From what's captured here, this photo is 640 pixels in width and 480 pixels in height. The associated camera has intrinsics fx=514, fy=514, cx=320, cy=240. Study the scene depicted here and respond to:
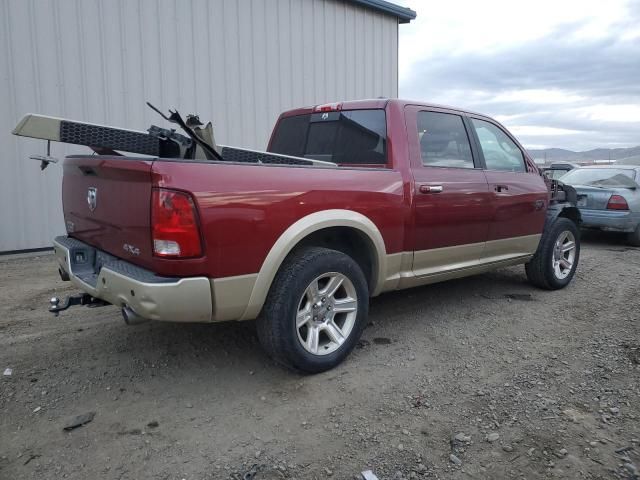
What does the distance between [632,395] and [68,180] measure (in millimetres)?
3986

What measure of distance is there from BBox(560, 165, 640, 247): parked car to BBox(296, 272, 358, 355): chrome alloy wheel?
6655 mm

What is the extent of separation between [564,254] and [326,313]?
3559 mm

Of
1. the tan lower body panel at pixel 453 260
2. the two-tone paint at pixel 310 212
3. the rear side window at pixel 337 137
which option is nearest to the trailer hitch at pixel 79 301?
the two-tone paint at pixel 310 212

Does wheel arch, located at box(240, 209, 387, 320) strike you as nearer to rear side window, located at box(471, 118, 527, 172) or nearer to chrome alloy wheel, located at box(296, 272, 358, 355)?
chrome alloy wheel, located at box(296, 272, 358, 355)

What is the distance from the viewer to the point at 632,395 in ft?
10.4

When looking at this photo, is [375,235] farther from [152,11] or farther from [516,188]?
[152,11]

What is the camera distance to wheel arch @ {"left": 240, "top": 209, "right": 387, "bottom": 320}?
3020 millimetres

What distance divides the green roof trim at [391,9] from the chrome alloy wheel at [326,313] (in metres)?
8.35

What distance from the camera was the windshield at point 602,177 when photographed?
879 centimetres

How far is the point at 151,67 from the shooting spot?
7.91m

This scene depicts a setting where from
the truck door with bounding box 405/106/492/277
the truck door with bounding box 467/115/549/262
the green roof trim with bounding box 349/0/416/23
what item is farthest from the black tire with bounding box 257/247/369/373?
the green roof trim with bounding box 349/0/416/23

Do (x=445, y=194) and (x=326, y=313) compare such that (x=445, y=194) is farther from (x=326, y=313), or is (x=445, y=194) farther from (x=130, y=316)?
(x=130, y=316)

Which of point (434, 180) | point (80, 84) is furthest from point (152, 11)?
point (434, 180)

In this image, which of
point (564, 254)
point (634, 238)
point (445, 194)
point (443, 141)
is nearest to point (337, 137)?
point (443, 141)
